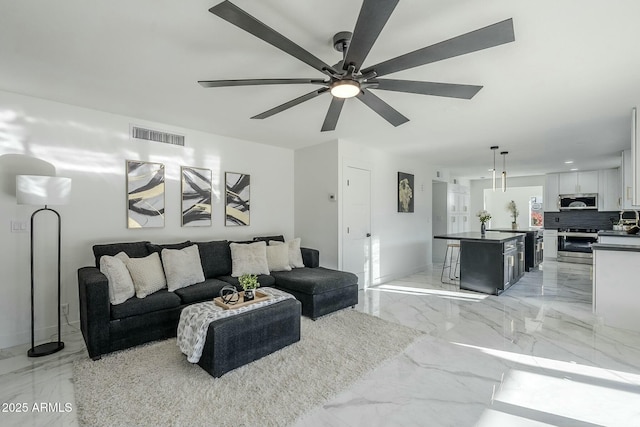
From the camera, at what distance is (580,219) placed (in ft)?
25.1

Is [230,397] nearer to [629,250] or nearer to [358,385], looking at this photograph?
[358,385]

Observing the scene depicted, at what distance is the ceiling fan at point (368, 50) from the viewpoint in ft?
4.46

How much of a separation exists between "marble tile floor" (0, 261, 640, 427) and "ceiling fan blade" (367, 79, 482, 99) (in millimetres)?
2172

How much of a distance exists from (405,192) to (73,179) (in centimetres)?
527

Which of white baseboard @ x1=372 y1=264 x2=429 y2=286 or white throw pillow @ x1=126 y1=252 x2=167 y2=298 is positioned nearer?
white throw pillow @ x1=126 y1=252 x2=167 y2=298

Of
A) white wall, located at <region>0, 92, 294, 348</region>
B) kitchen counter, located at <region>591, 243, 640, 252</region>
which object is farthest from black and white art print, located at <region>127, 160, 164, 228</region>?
kitchen counter, located at <region>591, 243, 640, 252</region>

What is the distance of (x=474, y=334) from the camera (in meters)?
3.17

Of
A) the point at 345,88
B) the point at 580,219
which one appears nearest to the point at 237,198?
the point at 345,88

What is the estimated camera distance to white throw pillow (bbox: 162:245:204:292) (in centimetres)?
327

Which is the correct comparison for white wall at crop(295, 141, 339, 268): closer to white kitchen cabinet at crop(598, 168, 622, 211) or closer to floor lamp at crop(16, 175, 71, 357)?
floor lamp at crop(16, 175, 71, 357)

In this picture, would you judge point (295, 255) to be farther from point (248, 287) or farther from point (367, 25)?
point (367, 25)

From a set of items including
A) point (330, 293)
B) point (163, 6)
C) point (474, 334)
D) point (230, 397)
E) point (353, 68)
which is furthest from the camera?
point (330, 293)

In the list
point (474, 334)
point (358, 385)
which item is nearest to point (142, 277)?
point (358, 385)

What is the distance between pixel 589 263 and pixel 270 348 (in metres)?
8.47
